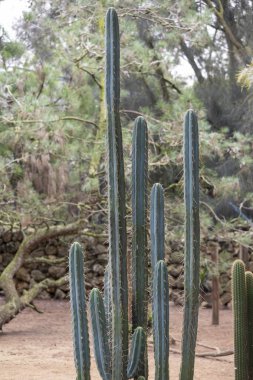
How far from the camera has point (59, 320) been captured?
10805 millimetres

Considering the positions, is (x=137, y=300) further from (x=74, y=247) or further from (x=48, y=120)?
(x=48, y=120)

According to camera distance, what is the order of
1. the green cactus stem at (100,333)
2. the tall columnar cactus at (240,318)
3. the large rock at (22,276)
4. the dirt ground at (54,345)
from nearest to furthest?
1. the green cactus stem at (100,333)
2. the tall columnar cactus at (240,318)
3. the dirt ground at (54,345)
4. the large rock at (22,276)

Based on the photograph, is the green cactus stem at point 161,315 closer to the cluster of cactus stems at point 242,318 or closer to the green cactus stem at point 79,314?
the green cactus stem at point 79,314

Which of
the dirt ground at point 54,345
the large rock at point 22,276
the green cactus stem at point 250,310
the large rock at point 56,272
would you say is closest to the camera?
the green cactus stem at point 250,310

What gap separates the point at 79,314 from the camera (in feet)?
13.5

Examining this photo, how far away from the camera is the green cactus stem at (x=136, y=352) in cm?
400

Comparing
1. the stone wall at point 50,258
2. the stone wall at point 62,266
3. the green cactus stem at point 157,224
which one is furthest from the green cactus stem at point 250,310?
the stone wall at point 50,258

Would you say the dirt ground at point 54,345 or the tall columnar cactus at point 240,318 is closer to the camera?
the tall columnar cactus at point 240,318

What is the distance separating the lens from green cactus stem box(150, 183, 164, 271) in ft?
13.8

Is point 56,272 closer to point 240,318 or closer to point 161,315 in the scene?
point 240,318

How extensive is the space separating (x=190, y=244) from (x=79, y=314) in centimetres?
73

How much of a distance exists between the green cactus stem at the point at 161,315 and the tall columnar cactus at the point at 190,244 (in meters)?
0.13

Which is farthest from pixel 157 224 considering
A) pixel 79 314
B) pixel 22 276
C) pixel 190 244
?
pixel 22 276

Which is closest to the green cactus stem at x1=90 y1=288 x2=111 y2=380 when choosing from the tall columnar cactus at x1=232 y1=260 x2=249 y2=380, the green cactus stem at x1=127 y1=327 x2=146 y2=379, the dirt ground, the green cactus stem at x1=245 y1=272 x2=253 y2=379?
the green cactus stem at x1=127 y1=327 x2=146 y2=379
